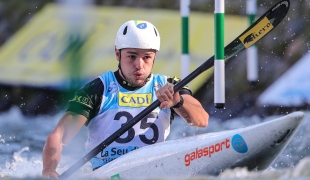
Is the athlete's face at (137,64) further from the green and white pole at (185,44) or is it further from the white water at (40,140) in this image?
the white water at (40,140)

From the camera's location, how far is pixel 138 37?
511 centimetres

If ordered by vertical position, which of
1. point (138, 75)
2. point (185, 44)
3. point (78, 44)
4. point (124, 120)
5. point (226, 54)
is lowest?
point (124, 120)

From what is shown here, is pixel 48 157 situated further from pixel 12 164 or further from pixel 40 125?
pixel 40 125

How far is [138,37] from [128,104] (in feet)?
1.33

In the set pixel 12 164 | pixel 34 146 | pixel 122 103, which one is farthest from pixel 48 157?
pixel 34 146

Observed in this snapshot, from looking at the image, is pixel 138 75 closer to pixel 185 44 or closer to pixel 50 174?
pixel 50 174

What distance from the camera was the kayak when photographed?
4.33 m

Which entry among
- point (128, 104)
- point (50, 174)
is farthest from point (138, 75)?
point (50, 174)

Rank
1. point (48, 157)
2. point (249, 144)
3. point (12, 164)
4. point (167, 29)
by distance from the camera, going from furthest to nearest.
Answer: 1. point (167, 29)
2. point (12, 164)
3. point (48, 157)
4. point (249, 144)

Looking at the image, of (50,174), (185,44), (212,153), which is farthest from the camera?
(185,44)

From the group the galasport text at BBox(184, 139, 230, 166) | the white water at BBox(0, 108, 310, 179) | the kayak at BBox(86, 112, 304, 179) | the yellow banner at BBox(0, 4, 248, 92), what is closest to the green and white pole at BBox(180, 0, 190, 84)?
the yellow banner at BBox(0, 4, 248, 92)

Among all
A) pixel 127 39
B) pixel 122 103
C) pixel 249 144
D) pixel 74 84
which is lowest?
pixel 249 144

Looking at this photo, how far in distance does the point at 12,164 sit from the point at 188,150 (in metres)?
2.98

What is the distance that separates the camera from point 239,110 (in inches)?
295
